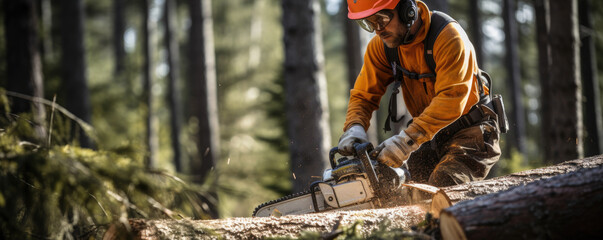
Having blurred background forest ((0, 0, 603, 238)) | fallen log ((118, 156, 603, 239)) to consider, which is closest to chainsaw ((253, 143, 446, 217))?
fallen log ((118, 156, 603, 239))

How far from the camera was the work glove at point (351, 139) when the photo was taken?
3.45m

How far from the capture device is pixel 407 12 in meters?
3.38

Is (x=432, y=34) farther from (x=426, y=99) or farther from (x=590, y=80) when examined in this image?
(x=590, y=80)

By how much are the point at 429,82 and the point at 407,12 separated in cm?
58

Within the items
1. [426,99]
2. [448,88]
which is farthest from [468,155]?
[448,88]

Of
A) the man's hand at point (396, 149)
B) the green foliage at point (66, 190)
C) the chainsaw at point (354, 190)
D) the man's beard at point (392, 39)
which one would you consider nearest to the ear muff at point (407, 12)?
the man's beard at point (392, 39)

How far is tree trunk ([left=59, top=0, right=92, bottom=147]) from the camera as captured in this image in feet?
32.7

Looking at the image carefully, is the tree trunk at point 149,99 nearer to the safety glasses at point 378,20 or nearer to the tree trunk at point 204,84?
the tree trunk at point 204,84

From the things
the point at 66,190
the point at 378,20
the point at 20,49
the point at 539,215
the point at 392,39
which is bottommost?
the point at 539,215

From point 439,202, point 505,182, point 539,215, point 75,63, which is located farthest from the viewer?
point 75,63

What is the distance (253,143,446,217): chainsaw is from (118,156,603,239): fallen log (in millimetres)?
244

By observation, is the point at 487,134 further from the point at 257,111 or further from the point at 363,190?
the point at 257,111

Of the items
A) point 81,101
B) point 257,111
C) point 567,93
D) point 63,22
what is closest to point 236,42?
point 257,111

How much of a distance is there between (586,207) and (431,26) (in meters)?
1.75
